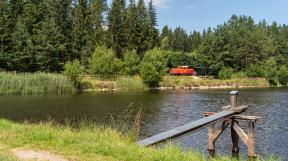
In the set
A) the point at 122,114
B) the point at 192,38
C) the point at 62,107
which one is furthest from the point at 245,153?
the point at 192,38

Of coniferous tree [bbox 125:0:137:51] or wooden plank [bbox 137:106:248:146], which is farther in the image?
coniferous tree [bbox 125:0:137:51]

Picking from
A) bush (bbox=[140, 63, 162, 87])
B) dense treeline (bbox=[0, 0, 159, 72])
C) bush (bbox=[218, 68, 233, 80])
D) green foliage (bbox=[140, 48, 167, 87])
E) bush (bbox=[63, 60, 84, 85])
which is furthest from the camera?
bush (bbox=[218, 68, 233, 80])

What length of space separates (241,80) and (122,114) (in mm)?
57087

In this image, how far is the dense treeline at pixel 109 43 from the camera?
6231cm

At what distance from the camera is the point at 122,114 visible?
31031 millimetres

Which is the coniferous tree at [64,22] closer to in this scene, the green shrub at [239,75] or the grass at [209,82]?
the grass at [209,82]

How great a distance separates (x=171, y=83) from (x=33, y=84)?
28.0 meters

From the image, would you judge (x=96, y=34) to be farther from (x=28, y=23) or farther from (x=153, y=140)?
(x=153, y=140)

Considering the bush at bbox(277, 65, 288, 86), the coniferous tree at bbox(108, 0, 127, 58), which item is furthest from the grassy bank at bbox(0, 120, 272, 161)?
the bush at bbox(277, 65, 288, 86)

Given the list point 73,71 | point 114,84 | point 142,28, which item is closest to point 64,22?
point 142,28

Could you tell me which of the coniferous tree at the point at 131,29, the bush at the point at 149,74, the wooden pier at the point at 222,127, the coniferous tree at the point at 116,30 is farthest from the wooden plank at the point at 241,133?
the coniferous tree at the point at 131,29

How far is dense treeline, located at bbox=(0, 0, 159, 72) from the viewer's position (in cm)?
6038

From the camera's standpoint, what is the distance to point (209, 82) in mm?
77750

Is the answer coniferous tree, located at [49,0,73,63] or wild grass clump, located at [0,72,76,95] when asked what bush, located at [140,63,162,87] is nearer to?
wild grass clump, located at [0,72,76,95]
